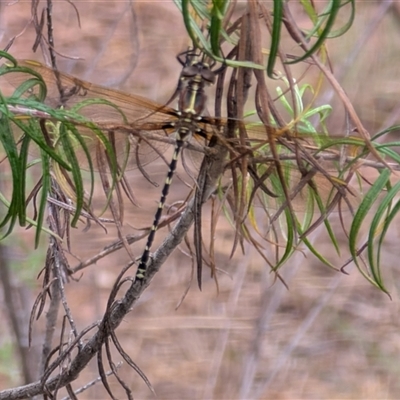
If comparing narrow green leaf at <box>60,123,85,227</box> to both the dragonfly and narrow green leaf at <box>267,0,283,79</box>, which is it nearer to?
the dragonfly

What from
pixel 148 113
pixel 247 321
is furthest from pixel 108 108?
pixel 247 321

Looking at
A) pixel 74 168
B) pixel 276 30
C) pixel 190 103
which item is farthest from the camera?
pixel 190 103

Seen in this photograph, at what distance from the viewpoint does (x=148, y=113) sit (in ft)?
2.01

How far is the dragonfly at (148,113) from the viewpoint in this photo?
1.79ft

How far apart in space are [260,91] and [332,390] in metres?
1.66

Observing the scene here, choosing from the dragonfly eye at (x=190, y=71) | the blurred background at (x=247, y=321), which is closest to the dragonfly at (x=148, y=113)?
the dragonfly eye at (x=190, y=71)

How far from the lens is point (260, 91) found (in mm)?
448

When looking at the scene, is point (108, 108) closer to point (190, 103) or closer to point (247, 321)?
point (190, 103)

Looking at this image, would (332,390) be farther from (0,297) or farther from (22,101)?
(22,101)

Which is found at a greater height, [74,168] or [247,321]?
[74,168]

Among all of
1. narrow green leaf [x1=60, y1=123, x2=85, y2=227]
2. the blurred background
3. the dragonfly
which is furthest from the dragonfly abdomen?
the blurred background

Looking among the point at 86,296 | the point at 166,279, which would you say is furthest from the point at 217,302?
the point at 86,296

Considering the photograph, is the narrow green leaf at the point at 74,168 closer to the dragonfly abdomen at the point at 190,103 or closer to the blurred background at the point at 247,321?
the dragonfly abdomen at the point at 190,103

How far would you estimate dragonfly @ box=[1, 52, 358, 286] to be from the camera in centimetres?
55
